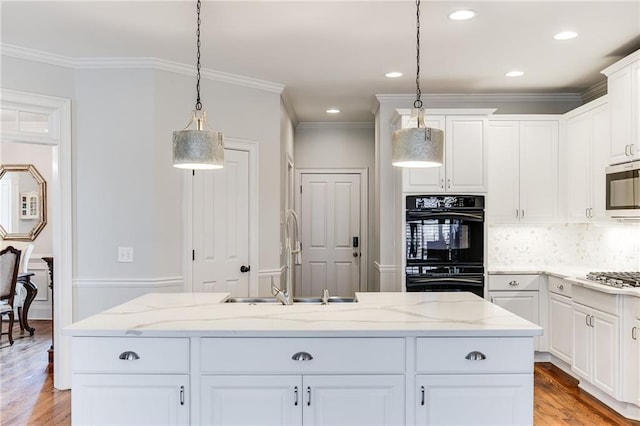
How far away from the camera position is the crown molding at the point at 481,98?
5.06m

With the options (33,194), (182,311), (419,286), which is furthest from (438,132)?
(33,194)

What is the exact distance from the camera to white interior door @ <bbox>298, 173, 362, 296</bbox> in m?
6.66

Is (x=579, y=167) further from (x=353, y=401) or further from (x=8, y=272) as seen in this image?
(x=8, y=272)

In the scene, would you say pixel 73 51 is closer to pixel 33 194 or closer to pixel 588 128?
pixel 33 194

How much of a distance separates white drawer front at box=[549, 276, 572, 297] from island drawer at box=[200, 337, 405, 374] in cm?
264

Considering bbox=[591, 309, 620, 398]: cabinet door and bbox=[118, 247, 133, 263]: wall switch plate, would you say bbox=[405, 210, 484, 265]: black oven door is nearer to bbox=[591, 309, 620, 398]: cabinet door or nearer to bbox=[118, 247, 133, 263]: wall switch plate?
bbox=[591, 309, 620, 398]: cabinet door

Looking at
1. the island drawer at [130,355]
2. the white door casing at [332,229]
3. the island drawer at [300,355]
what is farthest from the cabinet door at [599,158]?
the island drawer at [130,355]

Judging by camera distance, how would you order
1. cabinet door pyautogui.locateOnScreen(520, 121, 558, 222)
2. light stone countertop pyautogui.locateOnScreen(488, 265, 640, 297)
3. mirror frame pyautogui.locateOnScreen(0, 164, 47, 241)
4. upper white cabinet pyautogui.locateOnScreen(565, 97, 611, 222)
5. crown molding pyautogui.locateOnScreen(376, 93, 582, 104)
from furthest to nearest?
mirror frame pyautogui.locateOnScreen(0, 164, 47, 241), crown molding pyautogui.locateOnScreen(376, 93, 582, 104), cabinet door pyautogui.locateOnScreen(520, 121, 558, 222), upper white cabinet pyautogui.locateOnScreen(565, 97, 611, 222), light stone countertop pyautogui.locateOnScreen(488, 265, 640, 297)

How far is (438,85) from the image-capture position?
4707 millimetres

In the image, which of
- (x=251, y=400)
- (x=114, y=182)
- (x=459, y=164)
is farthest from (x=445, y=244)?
(x=114, y=182)

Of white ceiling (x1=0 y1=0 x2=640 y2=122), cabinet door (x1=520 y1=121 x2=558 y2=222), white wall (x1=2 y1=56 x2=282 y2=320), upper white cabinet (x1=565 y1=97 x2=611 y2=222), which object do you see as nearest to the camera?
white ceiling (x1=0 y1=0 x2=640 y2=122)

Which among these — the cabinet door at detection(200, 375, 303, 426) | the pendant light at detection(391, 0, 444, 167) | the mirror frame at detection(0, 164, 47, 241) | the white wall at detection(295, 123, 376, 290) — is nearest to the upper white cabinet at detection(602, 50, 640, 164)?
the pendant light at detection(391, 0, 444, 167)

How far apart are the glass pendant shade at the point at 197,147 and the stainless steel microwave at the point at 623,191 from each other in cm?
297

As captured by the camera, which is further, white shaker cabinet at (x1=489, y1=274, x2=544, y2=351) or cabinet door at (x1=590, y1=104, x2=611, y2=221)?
white shaker cabinet at (x1=489, y1=274, x2=544, y2=351)
